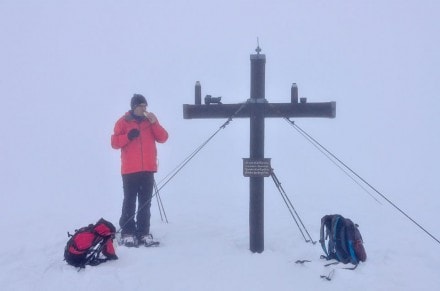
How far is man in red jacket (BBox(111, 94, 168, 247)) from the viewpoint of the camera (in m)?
7.44

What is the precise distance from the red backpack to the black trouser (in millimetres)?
799

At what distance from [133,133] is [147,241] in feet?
5.46

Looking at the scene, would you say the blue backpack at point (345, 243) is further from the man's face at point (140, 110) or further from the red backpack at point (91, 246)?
the man's face at point (140, 110)

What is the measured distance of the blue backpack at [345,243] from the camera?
6.49 meters

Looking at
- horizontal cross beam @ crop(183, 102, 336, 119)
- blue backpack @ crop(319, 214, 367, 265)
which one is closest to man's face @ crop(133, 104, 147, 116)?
horizontal cross beam @ crop(183, 102, 336, 119)

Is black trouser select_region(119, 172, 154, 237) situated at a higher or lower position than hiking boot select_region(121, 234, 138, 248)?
higher

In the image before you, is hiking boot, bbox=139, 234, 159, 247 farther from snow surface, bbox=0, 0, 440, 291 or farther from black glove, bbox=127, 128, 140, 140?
black glove, bbox=127, 128, 140, 140

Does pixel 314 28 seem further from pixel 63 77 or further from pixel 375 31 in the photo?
pixel 63 77

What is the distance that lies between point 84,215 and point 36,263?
13.5 ft

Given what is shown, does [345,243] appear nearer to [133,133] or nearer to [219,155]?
[133,133]

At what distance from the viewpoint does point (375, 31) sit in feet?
292

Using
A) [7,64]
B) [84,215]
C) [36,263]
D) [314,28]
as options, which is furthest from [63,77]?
[314,28]

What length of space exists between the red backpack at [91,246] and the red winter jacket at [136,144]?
3.64 ft

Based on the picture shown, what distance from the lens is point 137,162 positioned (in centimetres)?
748
